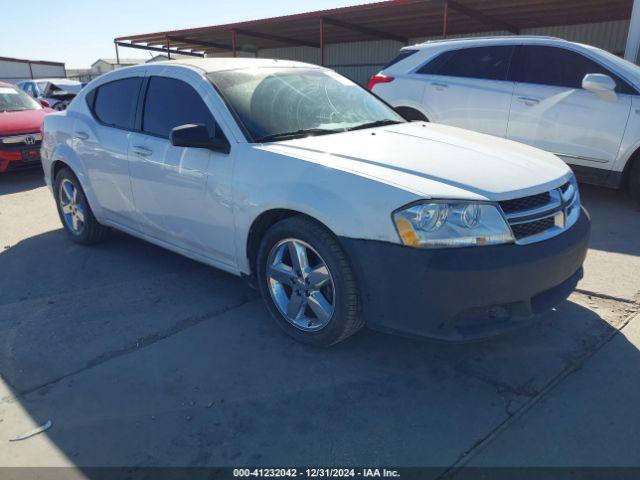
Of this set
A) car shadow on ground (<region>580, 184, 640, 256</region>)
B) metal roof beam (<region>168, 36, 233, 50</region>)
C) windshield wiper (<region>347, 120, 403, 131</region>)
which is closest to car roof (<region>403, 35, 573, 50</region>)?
car shadow on ground (<region>580, 184, 640, 256</region>)

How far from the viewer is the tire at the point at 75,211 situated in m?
4.87

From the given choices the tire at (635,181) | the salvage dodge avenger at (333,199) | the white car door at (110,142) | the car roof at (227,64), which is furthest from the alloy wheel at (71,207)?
the tire at (635,181)

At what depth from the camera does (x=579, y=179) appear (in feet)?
18.8

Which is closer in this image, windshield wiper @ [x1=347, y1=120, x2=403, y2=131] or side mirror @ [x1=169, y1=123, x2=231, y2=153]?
side mirror @ [x1=169, y1=123, x2=231, y2=153]

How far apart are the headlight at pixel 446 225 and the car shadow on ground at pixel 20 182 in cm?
731

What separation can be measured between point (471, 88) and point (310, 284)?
456 centimetres

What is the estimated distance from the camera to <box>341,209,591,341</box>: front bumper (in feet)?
8.02

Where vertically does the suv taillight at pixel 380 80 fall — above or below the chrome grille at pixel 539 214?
above

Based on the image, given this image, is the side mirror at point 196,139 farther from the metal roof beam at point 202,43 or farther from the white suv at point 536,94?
the metal roof beam at point 202,43

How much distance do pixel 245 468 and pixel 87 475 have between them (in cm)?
67

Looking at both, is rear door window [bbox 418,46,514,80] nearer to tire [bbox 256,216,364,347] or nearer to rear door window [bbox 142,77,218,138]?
rear door window [bbox 142,77,218,138]

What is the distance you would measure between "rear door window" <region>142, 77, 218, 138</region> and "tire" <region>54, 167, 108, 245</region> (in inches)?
52.7

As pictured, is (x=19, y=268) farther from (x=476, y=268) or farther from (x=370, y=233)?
(x=476, y=268)

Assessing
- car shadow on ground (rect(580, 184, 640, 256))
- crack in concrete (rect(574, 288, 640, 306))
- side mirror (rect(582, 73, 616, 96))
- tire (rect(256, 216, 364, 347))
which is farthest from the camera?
side mirror (rect(582, 73, 616, 96))
